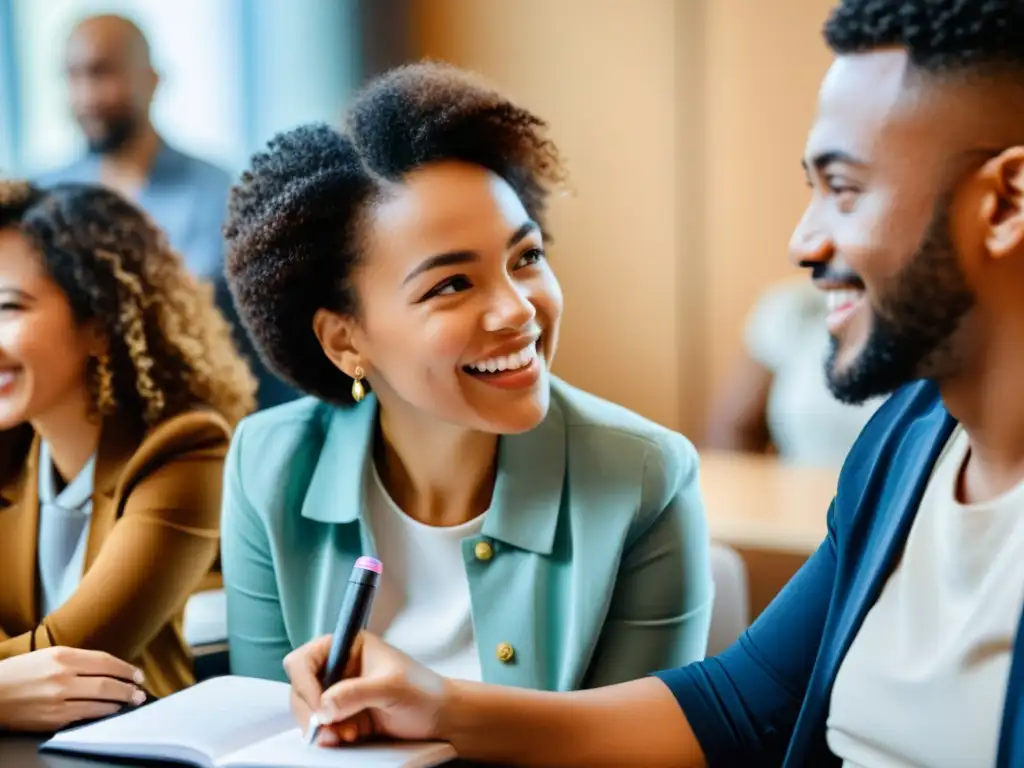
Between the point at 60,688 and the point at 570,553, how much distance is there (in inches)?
14.6

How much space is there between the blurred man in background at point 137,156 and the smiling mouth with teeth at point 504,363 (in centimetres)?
23

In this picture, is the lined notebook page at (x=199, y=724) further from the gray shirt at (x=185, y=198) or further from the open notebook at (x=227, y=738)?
the gray shirt at (x=185, y=198)

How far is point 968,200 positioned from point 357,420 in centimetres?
47

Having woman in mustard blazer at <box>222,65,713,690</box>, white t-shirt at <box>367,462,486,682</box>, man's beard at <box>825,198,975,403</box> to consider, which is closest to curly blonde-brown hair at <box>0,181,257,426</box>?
woman in mustard blazer at <box>222,65,713,690</box>

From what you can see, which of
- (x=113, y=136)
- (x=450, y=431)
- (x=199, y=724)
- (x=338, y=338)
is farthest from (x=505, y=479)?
(x=113, y=136)

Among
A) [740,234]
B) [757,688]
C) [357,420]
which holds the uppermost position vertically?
[740,234]

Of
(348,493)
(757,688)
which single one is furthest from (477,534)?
(757,688)

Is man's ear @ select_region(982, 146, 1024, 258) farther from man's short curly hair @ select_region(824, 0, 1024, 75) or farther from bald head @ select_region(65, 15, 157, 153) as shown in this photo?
bald head @ select_region(65, 15, 157, 153)

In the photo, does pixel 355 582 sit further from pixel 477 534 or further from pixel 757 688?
pixel 757 688

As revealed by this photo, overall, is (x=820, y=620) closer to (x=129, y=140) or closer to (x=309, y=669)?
(x=309, y=669)

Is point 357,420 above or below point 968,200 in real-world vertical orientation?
below

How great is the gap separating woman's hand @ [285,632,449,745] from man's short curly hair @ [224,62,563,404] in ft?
0.73

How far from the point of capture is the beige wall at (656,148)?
881 millimetres

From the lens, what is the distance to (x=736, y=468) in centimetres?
108
